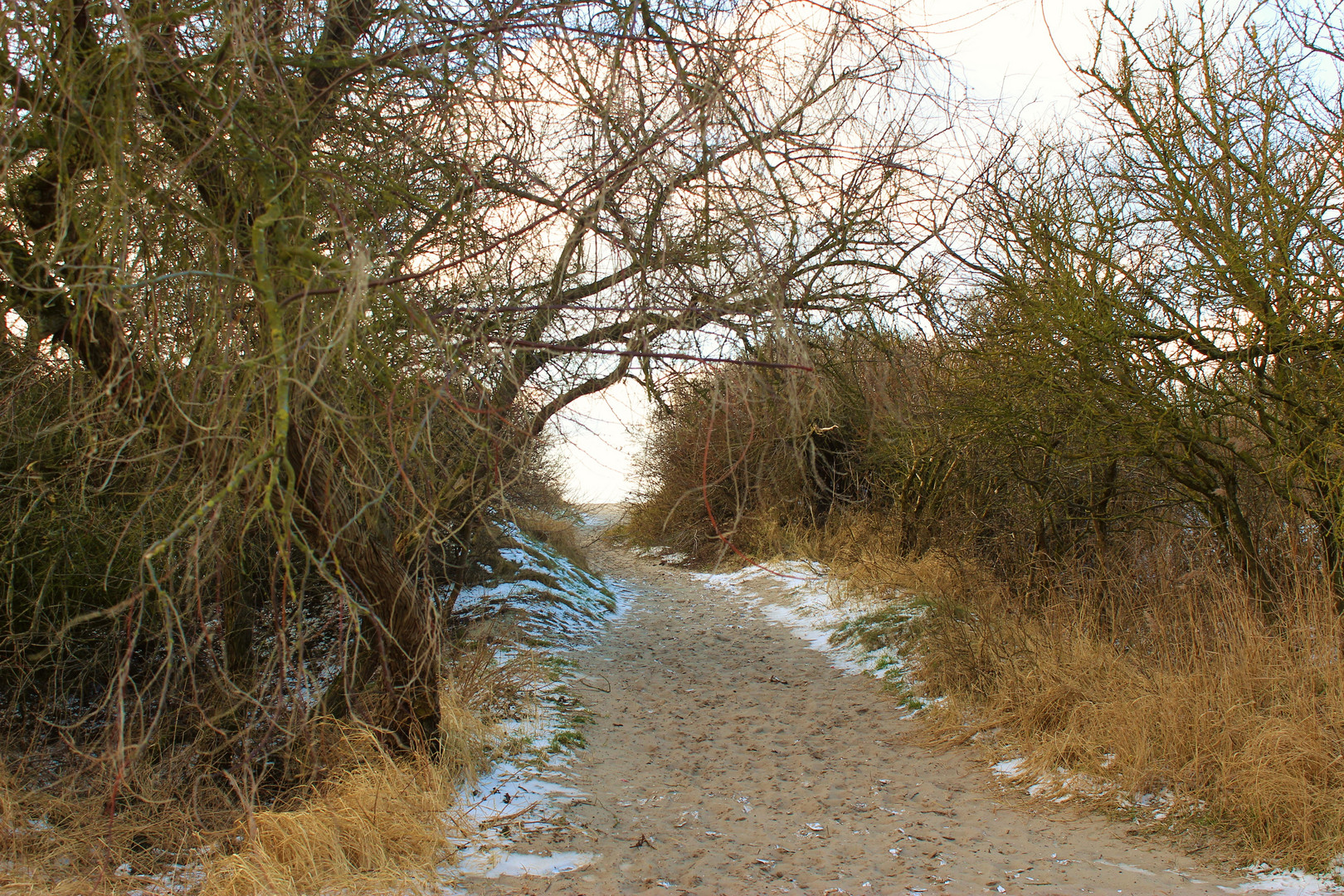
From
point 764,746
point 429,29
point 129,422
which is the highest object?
point 429,29

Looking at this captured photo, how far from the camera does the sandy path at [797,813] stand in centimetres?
388

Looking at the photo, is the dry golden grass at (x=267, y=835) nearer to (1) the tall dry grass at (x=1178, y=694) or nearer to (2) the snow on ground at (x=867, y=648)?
(2) the snow on ground at (x=867, y=648)

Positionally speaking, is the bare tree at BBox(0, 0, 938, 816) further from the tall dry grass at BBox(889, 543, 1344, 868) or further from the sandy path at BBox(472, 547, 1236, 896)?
the tall dry grass at BBox(889, 543, 1344, 868)

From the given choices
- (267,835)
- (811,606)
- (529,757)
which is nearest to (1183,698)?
(529,757)

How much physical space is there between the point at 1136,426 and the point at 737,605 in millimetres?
7238

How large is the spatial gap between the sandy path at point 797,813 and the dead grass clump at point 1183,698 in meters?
0.42

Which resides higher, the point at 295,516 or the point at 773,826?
the point at 295,516

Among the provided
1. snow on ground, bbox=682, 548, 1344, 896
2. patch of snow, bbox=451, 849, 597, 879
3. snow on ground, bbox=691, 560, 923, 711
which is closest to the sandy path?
patch of snow, bbox=451, 849, 597, 879

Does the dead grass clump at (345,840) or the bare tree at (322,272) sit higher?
the bare tree at (322,272)

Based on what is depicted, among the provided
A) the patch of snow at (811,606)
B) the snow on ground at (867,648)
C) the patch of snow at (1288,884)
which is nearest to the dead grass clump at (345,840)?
the snow on ground at (867,648)

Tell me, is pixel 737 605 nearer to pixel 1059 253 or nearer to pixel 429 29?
pixel 1059 253

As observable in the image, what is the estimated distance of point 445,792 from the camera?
176 inches

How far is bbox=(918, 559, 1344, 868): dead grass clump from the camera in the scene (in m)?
3.94

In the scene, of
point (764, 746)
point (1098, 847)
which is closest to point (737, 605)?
point (764, 746)
